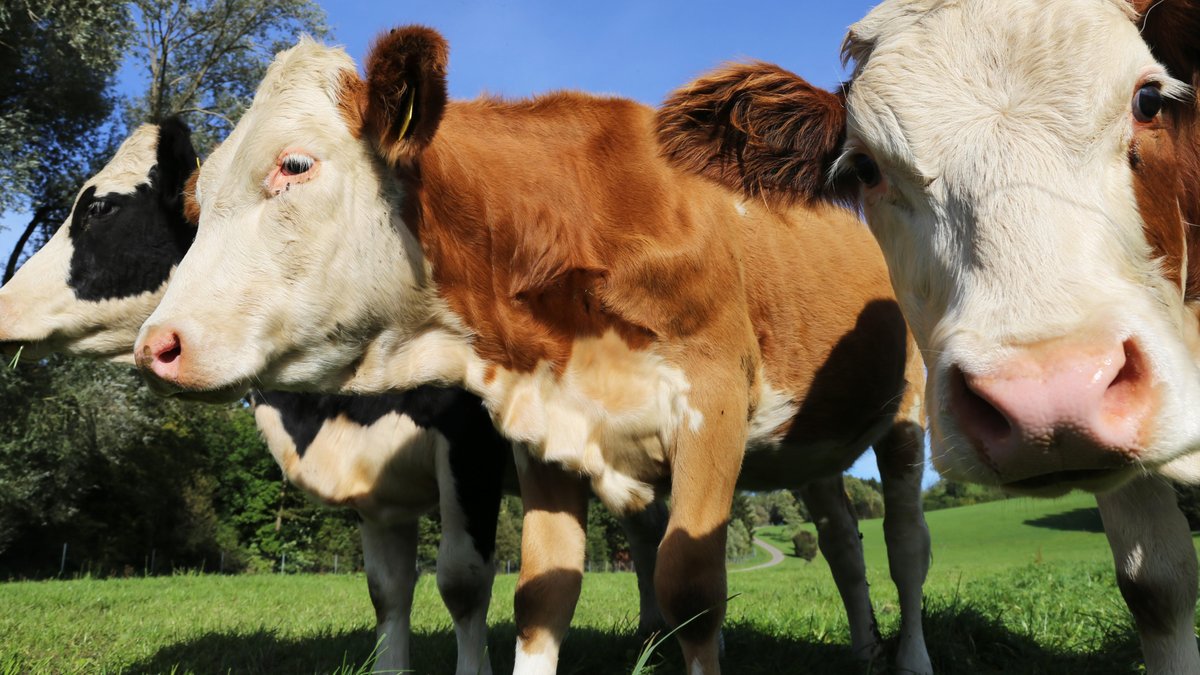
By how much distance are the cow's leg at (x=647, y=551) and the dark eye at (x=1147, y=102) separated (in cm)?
407

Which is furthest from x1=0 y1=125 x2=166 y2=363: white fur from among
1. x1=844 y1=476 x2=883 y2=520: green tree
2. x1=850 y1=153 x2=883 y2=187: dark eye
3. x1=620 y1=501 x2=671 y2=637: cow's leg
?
x1=844 y1=476 x2=883 y2=520: green tree

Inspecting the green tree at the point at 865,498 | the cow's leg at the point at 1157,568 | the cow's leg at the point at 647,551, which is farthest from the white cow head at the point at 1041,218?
the green tree at the point at 865,498

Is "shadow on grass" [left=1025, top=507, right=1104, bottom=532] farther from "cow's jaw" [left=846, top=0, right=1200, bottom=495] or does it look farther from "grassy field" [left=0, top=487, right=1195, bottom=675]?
"cow's jaw" [left=846, top=0, right=1200, bottom=495]

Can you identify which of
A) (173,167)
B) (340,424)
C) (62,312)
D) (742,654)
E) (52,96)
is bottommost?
(742,654)

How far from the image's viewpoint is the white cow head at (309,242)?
135 inches

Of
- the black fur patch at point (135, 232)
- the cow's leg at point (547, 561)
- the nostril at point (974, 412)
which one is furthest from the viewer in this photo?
the black fur patch at point (135, 232)

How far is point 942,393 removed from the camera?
6.82 feet

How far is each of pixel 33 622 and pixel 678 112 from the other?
242 inches

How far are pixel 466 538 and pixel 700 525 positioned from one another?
1.60 meters

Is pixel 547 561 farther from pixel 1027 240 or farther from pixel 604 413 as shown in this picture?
pixel 1027 240

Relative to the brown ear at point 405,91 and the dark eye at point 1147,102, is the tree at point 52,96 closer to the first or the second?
the brown ear at point 405,91

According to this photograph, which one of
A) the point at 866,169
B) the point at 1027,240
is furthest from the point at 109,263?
the point at 1027,240

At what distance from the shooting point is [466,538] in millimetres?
4738


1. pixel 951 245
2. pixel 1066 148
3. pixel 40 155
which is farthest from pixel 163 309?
pixel 40 155
